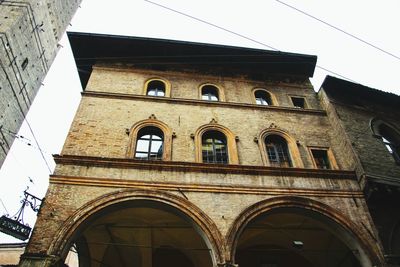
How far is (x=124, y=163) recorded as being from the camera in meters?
8.39

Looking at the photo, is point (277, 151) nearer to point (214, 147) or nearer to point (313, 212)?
point (214, 147)

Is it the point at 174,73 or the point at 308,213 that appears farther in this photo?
the point at 174,73

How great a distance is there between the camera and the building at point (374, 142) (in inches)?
330

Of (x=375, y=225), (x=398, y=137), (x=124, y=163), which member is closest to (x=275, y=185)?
(x=375, y=225)

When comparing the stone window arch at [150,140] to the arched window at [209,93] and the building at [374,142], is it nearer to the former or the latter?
the arched window at [209,93]

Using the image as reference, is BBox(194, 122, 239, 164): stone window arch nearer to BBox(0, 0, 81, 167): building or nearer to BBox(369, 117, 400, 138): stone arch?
BBox(369, 117, 400, 138): stone arch

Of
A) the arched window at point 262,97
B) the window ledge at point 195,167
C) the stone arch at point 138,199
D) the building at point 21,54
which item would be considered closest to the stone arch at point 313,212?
the stone arch at point 138,199

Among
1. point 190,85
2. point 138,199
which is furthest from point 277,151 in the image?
point 138,199

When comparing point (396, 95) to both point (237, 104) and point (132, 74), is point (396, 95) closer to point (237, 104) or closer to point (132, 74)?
point (237, 104)

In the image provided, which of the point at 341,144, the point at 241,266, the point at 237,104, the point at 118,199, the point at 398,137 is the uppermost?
the point at 237,104

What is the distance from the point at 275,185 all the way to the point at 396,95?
7653 millimetres

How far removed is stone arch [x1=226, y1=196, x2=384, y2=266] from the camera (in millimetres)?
7434

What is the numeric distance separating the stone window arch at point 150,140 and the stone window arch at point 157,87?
1.76 m

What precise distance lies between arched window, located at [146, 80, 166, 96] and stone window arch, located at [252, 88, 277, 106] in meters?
3.49
